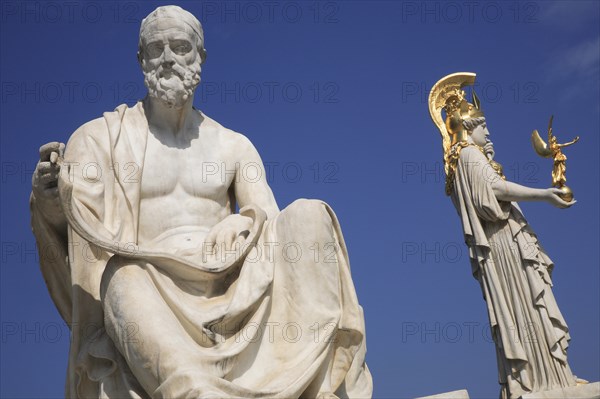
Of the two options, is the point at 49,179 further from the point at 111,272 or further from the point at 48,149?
the point at 111,272

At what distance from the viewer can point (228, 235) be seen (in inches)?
200

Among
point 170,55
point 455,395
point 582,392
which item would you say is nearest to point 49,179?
point 170,55

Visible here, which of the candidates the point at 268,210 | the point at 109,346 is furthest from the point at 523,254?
the point at 109,346

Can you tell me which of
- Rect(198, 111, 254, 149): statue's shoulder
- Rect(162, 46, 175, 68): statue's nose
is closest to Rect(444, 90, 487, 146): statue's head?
Rect(198, 111, 254, 149): statue's shoulder

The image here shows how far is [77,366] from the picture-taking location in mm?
4977

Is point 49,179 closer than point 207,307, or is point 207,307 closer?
point 207,307

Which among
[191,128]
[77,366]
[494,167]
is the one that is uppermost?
[494,167]

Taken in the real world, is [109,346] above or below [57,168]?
below

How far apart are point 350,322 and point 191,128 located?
1.86 meters

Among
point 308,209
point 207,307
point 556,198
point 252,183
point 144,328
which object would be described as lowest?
point 144,328

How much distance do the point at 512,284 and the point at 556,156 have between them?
1.44 metres

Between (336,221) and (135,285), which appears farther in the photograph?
(336,221)

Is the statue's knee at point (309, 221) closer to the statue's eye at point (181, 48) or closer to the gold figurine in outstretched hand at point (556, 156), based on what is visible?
the statue's eye at point (181, 48)

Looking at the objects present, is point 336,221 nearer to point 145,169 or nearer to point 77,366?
point 145,169
